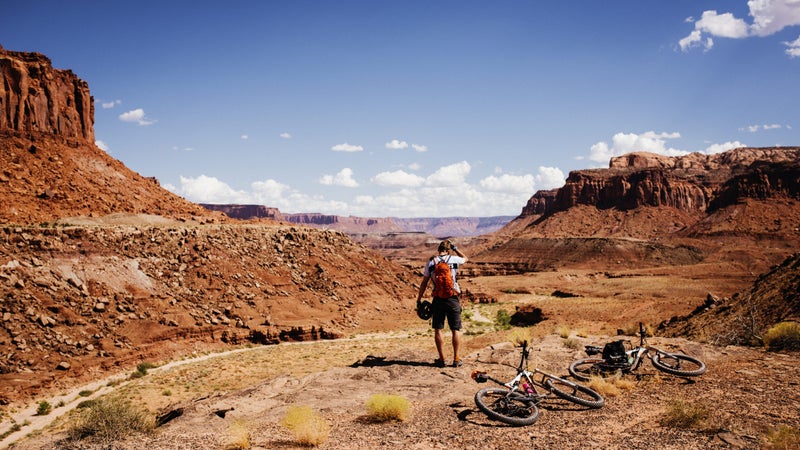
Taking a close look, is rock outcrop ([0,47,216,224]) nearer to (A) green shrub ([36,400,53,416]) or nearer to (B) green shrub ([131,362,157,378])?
(B) green shrub ([131,362,157,378])

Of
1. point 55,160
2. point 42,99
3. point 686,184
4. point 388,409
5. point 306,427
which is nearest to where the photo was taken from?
point 306,427

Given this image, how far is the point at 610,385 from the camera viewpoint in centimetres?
783

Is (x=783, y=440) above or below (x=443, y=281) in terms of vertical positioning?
below

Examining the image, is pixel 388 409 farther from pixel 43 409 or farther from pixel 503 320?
pixel 503 320

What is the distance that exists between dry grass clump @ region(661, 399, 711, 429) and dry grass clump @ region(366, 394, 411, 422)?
11.9ft

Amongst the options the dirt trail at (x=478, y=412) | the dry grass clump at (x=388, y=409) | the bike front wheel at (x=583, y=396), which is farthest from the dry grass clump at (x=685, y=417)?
the dry grass clump at (x=388, y=409)

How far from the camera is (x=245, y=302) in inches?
1183

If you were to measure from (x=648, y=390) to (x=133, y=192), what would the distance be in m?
48.6

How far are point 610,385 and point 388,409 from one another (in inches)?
152

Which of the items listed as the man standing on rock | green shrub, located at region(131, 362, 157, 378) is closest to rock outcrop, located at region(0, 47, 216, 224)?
green shrub, located at region(131, 362, 157, 378)

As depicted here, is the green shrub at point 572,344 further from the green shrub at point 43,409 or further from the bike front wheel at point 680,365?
the green shrub at point 43,409

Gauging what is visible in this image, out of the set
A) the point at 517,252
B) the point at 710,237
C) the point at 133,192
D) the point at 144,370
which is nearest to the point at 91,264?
the point at 144,370

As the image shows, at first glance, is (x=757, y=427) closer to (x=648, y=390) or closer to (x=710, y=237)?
(x=648, y=390)

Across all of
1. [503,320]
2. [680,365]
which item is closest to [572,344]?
[680,365]
